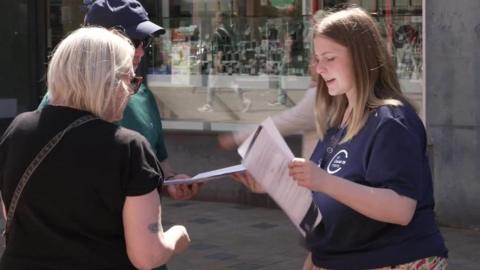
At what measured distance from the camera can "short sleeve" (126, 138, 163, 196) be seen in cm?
234

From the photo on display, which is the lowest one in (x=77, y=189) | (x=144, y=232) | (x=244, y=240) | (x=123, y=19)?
(x=244, y=240)

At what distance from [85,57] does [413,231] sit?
3.54 ft

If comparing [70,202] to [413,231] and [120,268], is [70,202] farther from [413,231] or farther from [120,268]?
[413,231]

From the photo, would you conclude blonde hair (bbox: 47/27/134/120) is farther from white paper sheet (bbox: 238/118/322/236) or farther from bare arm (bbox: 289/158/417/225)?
bare arm (bbox: 289/158/417/225)

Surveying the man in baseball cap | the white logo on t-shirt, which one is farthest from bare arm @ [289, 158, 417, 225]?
the man in baseball cap

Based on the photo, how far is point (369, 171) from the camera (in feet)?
A: 8.41

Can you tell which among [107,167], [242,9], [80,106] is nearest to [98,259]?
[107,167]

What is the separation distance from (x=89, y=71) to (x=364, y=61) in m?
0.83

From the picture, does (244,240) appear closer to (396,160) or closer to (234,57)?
(234,57)

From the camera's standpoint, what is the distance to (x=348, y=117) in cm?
278

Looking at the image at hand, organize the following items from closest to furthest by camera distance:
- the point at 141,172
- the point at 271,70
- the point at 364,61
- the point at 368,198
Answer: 1. the point at 141,172
2. the point at 368,198
3. the point at 364,61
4. the point at 271,70

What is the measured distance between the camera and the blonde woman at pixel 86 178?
7.73 ft

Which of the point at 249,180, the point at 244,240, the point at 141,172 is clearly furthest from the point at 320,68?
the point at 244,240

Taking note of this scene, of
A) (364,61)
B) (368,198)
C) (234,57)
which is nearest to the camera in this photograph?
(368,198)
